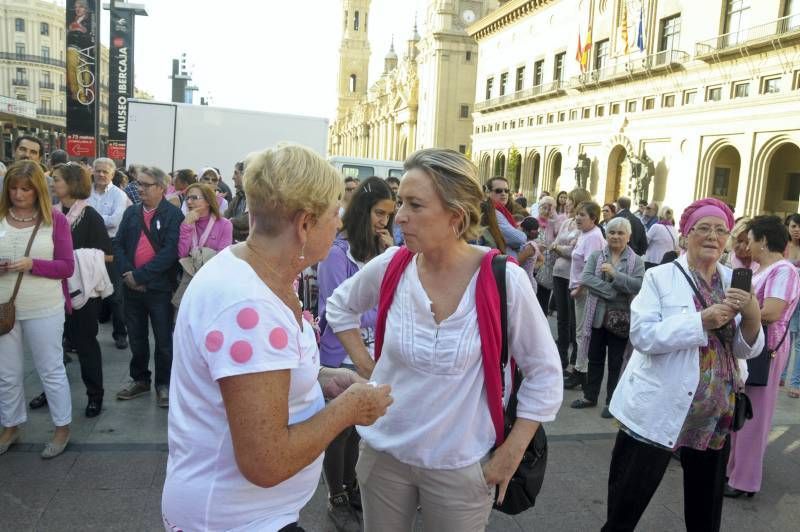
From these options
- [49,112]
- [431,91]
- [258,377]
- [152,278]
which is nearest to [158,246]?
[152,278]

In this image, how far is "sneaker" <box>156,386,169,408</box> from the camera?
5145 mm

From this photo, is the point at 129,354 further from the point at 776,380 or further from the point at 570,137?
the point at 570,137

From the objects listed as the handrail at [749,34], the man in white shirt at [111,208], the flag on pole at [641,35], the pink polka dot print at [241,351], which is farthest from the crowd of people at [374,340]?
the flag on pole at [641,35]

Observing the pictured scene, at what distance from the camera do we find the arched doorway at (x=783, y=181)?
2697cm

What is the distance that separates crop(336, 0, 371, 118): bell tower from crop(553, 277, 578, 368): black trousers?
346ft

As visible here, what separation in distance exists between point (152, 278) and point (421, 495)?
3811mm

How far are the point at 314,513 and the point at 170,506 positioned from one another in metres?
2.22

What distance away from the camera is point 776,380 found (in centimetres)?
431

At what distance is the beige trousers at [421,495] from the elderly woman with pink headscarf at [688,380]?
1220 mm

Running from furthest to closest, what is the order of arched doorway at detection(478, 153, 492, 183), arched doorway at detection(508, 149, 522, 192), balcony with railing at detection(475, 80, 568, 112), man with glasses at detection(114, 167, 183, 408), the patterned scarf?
arched doorway at detection(478, 153, 492, 183) < arched doorway at detection(508, 149, 522, 192) < balcony with railing at detection(475, 80, 568, 112) < the patterned scarf < man with glasses at detection(114, 167, 183, 408)

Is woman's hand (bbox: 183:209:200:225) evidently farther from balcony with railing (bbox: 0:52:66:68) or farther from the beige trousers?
balcony with railing (bbox: 0:52:66:68)

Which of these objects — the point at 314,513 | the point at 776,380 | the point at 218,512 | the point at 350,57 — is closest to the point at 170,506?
the point at 218,512

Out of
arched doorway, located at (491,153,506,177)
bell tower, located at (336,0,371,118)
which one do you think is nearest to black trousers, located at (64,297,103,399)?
arched doorway, located at (491,153,506,177)

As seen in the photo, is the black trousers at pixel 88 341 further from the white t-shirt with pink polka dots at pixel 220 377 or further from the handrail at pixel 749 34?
the handrail at pixel 749 34
